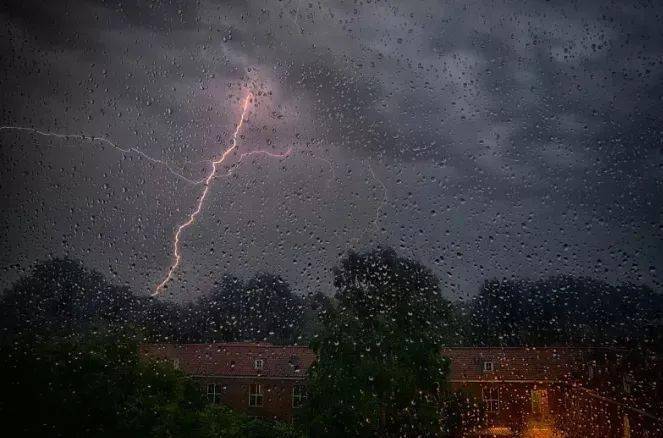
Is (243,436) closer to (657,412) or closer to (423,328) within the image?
(423,328)

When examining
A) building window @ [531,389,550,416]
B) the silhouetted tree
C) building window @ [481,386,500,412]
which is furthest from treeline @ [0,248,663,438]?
building window @ [531,389,550,416]

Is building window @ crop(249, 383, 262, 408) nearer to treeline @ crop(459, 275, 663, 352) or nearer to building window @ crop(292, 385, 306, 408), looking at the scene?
building window @ crop(292, 385, 306, 408)

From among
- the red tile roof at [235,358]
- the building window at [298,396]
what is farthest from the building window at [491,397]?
the building window at [298,396]

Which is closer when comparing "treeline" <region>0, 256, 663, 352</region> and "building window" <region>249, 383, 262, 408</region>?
"treeline" <region>0, 256, 663, 352</region>

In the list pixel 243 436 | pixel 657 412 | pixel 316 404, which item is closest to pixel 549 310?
pixel 657 412

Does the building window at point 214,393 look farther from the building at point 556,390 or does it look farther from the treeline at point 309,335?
the building at point 556,390
